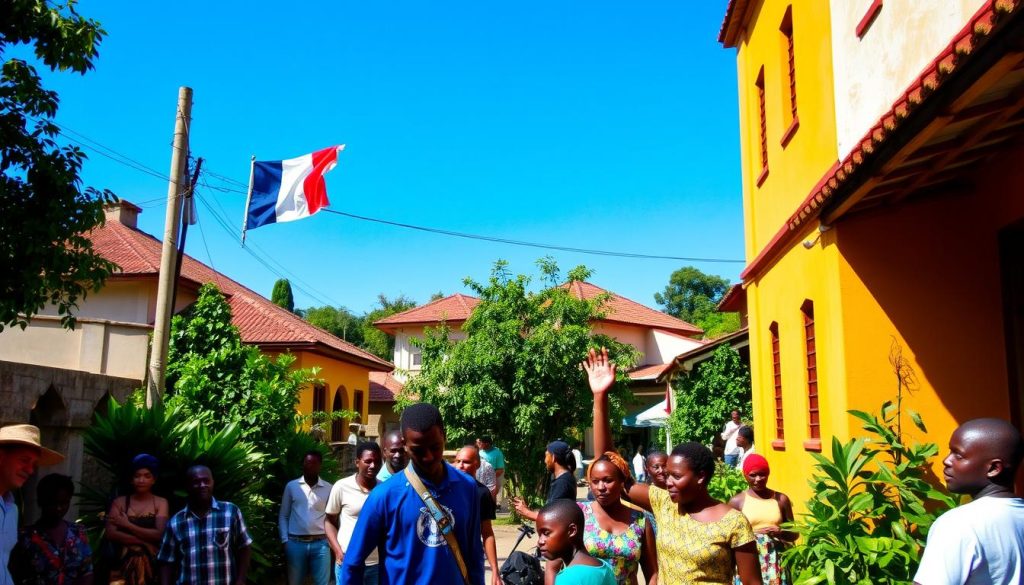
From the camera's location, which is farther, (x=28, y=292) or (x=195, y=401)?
(x=195, y=401)

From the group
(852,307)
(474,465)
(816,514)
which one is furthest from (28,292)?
(852,307)

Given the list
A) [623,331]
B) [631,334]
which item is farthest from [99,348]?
[631,334]

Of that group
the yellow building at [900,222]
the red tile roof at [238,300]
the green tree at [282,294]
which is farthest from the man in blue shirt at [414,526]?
the green tree at [282,294]

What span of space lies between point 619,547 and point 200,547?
10.3 ft

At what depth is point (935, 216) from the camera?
759cm

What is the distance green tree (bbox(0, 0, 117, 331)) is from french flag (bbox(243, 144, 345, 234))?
23.2 ft

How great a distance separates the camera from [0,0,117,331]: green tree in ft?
22.4

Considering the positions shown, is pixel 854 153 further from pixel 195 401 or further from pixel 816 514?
pixel 195 401

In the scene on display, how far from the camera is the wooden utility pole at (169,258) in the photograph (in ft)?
36.0

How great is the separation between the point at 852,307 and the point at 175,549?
18.9ft

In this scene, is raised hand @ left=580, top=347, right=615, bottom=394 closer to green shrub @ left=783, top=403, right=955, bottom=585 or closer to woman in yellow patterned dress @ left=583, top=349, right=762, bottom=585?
woman in yellow patterned dress @ left=583, top=349, right=762, bottom=585

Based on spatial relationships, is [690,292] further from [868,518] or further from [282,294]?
[868,518]

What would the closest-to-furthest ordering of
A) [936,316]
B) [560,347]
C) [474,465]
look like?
[936,316]
[474,465]
[560,347]

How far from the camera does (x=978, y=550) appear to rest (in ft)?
10.6
